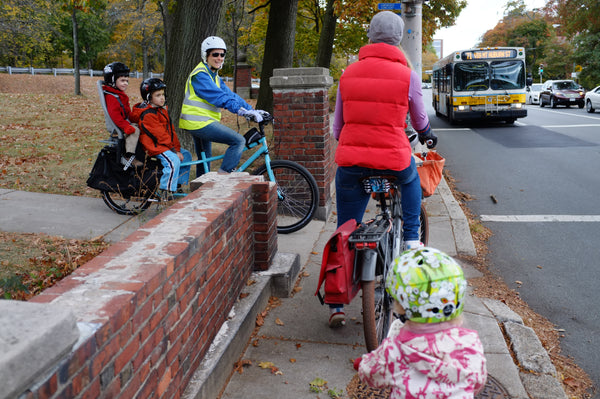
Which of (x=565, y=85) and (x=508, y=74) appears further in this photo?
(x=565, y=85)

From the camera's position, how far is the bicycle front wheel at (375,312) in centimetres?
356

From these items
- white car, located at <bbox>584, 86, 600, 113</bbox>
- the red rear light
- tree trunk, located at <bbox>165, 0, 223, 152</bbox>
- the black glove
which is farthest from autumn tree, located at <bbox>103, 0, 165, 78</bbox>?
the red rear light

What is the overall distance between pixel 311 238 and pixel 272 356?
9.21 ft

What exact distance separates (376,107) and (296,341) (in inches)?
66.1

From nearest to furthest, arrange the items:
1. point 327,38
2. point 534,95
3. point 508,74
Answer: point 508,74 → point 327,38 → point 534,95

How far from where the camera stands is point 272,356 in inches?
153

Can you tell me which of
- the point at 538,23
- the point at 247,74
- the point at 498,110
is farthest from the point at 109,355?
the point at 538,23

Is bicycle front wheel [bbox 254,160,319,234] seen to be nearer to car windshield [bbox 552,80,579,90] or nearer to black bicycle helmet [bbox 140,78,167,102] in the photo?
black bicycle helmet [bbox 140,78,167,102]

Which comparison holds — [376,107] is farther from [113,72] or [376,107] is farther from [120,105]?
[113,72]

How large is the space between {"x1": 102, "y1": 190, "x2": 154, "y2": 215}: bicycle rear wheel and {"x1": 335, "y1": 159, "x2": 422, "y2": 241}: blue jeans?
2892 mm

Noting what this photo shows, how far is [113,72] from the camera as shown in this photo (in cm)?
639

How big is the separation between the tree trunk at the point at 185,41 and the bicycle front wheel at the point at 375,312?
5.86 metres

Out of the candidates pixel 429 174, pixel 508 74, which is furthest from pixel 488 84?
pixel 429 174

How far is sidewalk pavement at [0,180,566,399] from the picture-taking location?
11.4 feet
